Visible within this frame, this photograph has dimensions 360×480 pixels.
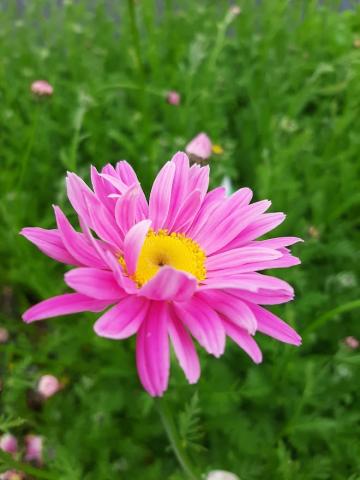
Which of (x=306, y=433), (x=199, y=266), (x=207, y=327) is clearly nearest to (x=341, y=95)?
(x=306, y=433)

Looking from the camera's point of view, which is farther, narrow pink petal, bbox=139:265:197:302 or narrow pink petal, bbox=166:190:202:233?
narrow pink petal, bbox=166:190:202:233

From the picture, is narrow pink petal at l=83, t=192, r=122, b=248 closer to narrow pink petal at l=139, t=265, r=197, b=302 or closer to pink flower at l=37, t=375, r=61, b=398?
narrow pink petal at l=139, t=265, r=197, b=302

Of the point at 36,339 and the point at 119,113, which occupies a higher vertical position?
the point at 119,113

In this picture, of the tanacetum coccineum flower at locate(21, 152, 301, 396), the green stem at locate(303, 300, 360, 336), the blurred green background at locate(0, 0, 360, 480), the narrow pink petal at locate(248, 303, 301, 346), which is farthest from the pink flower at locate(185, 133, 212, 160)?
the narrow pink petal at locate(248, 303, 301, 346)

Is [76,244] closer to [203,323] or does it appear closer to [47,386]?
[203,323]

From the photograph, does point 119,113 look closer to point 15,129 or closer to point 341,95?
point 15,129

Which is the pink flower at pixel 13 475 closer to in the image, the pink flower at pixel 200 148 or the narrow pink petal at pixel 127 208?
the narrow pink petal at pixel 127 208

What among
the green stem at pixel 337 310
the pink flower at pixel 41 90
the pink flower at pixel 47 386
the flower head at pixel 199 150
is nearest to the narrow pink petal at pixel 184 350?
the green stem at pixel 337 310
